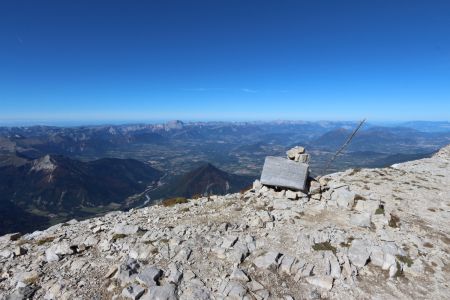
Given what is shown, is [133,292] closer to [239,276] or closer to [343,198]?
[239,276]

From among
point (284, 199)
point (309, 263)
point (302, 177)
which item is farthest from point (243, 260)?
point (302, 177)

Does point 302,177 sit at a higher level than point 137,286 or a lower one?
higher

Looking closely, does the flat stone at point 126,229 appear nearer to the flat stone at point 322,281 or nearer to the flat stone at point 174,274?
the flat stone at point 174,274

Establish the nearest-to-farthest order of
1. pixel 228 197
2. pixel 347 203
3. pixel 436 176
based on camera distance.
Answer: pixel 347 203 < pixel 228 197 < pixel 436 176

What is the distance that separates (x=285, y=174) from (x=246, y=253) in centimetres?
1208

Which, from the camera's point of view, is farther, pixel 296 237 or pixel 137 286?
pixel 296 237

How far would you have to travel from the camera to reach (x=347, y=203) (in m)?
26.9

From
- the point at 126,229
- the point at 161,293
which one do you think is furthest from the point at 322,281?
the point at 126,229

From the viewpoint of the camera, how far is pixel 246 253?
1892 cm

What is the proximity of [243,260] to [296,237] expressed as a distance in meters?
4.98

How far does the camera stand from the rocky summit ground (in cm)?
1588

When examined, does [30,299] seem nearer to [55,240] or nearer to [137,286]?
[137,286]

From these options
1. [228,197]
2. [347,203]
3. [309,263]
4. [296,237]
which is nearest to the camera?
[309,263]

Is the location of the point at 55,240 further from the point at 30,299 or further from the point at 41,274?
the point at 30,299
